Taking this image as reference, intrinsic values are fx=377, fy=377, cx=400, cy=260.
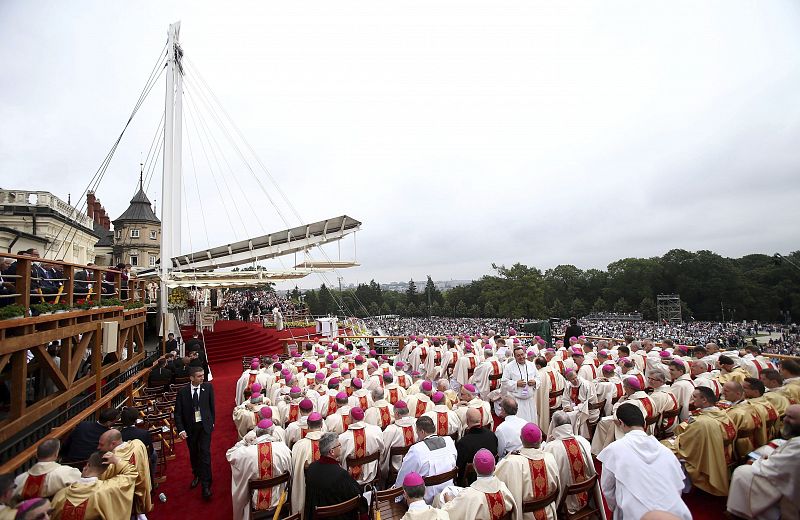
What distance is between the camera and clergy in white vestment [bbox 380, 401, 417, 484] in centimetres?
566

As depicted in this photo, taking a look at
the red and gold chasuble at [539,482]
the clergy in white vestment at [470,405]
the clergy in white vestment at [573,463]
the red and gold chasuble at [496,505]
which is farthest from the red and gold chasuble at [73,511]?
the clergy in white vestment at [470,405]

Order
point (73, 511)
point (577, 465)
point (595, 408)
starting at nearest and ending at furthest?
point (73, 511)
point (577, 465)
point (595, 408)

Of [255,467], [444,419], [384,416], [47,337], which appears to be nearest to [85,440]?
[47,337]

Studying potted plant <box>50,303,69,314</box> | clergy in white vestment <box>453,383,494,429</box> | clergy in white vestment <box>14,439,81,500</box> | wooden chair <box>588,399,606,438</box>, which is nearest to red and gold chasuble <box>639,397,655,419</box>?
wooden chair <box>588,399,606,438</box>

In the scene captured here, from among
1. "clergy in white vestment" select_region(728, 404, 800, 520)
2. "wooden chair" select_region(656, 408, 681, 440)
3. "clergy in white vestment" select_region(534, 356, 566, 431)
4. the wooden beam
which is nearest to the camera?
"clergy in white vestment" select_region(728, 404, 800, 520)

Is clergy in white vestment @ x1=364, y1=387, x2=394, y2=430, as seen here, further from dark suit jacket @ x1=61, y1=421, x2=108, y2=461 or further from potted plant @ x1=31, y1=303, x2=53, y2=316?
potted plant @ x1=31, y1=303, x2=53, y2=316

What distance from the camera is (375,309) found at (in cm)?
10019

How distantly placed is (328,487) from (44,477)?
284 cm

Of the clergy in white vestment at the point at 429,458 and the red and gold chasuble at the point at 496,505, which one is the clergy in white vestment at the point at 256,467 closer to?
the clergy in white vestment at the point at 429,458

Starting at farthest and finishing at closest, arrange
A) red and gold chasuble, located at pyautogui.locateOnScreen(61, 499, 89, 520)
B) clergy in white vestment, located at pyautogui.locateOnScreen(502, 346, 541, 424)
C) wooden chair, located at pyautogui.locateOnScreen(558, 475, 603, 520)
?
clergy in white vestment, located at pyautogui.locateOnScreen(502, 346, 541, 424), wooden chair, located at pyautogui.locateOnScreen(558, 475, 603, 520), red and gold chasuble, located at pyautogui.locateOnScreen(61, 499, 89, 520)

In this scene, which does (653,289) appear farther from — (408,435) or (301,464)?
(301,464)

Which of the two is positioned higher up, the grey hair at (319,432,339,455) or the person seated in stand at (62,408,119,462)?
the grey hair at (319,432,339,455)

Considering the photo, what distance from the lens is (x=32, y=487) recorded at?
12.3 feet

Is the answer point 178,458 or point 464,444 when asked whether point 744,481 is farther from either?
point 178,458
